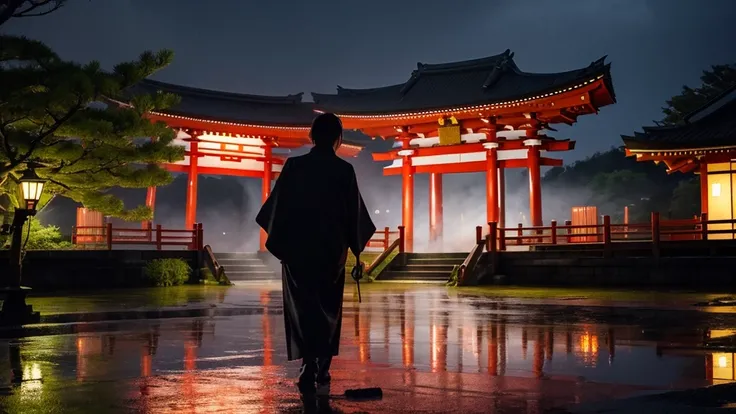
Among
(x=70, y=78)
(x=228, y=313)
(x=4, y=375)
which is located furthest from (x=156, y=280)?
(x=4, y=375)

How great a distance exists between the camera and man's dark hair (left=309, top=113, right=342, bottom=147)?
549 centimetres

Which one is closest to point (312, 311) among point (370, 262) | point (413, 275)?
point (413, 275)

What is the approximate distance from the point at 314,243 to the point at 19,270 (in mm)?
7981

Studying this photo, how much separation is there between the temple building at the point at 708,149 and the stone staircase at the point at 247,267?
48.8 ft

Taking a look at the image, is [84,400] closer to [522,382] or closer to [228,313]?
[522,382]

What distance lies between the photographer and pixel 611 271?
23172 mm

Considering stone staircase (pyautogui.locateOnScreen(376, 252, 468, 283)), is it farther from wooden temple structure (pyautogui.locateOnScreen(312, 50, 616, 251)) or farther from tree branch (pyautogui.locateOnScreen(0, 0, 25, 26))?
tree branch (pyautogui.locateOnScreen(0, 0, 25, 26))

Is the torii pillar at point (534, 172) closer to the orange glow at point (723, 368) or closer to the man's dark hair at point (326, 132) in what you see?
the orange glow at point (723, 368)

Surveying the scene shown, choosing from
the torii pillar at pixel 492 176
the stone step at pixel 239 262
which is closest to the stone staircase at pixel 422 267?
the torii pillar at pixel 492 176

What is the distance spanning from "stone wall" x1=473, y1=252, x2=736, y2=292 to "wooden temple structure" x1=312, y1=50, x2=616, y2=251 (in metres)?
3.96

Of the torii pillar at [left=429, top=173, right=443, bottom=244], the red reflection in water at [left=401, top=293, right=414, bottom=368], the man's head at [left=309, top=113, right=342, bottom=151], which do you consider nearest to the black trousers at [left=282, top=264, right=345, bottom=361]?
the man's head at [left=309, top=113, right=342, bottom=151]

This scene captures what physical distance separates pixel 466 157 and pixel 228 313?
19715 millimetres

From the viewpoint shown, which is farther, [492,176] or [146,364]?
[492,176]

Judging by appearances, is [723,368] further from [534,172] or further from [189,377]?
[534,172]
